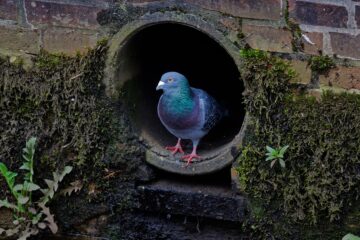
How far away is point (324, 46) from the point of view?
3047 mm

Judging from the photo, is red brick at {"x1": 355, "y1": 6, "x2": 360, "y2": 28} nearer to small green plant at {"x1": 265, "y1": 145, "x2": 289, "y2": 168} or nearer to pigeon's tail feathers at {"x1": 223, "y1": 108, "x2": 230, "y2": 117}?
small green plant at {"x1": 265, "y1": 145, "x2": 289, "y2": 168}

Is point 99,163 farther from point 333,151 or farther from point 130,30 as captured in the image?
point 333,151

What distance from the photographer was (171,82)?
3.46 m

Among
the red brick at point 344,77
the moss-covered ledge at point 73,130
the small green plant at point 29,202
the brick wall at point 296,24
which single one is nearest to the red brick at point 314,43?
the brick wall at point 296,24

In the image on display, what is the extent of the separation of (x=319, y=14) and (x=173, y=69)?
1.40m

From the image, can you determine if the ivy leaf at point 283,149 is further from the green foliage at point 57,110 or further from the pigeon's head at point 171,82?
the green foliage at point 57,110

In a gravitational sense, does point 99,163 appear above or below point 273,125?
below

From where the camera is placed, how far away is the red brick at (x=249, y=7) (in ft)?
10.1

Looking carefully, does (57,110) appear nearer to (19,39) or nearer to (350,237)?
(19,39)

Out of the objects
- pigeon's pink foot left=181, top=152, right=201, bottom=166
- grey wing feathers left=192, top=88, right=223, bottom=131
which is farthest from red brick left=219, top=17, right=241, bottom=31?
pigeon's pink foot left=181, top=152, right=201, bottom=166

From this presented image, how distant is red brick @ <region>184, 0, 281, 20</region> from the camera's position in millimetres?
3066

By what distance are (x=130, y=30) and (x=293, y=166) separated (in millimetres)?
1028

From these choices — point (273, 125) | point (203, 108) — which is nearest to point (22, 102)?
point (203, 108)

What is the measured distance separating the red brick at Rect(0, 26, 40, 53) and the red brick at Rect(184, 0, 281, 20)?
0.88 metres
